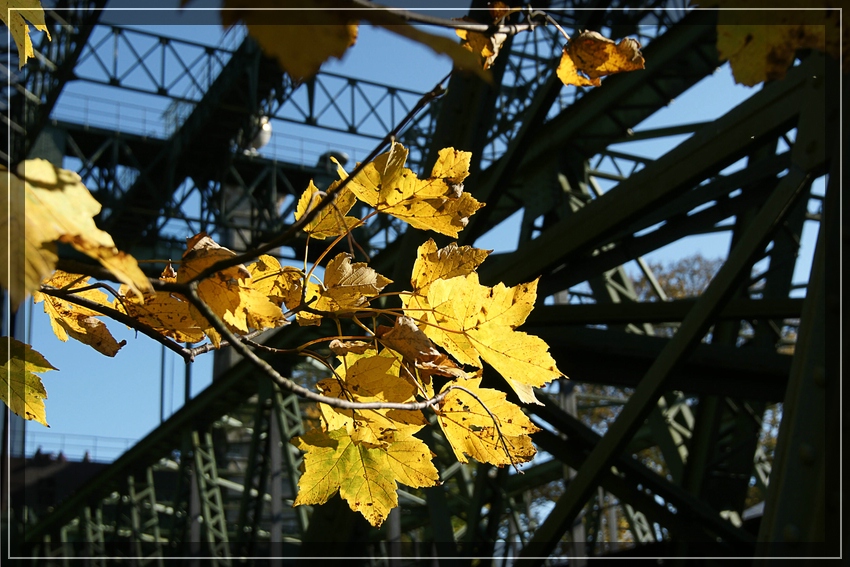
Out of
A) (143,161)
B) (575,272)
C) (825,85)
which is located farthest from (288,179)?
(825,85)

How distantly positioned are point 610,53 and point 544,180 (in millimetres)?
4242

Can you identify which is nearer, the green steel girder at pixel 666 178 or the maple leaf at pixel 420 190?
the maple leaf at pixel 420 190

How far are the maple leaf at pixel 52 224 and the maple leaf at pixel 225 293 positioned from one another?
0.16 meters

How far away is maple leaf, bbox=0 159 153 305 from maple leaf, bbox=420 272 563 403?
15.0 inches

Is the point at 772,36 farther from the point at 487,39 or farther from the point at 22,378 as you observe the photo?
the point at 22,378

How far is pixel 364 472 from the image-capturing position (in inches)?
40.8

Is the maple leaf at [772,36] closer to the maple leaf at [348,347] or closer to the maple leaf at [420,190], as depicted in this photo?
the maple leaf at [420,190]

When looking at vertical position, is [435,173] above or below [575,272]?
below

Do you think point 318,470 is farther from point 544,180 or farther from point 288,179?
point 288,179

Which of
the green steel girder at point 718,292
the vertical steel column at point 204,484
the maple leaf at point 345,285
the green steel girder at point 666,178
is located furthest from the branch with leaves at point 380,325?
the vertical steel column at point 204,484

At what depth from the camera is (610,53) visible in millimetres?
942

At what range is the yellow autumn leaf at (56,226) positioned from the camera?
0.62 meters

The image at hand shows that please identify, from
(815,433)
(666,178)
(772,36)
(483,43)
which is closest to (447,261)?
(483,43)

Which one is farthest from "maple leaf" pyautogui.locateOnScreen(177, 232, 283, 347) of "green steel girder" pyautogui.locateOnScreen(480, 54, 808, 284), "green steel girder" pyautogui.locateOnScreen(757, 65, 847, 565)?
"green steel girder" pyautogui.locateOnScreen(480, 54, 808, 284)
